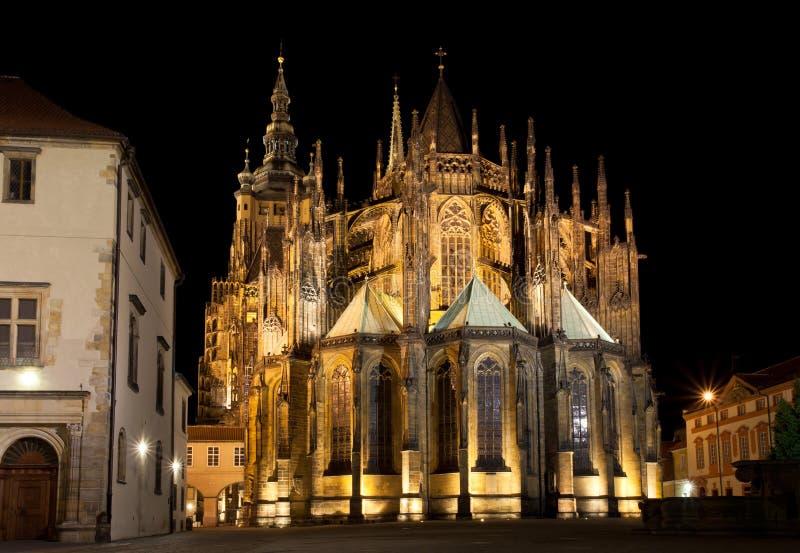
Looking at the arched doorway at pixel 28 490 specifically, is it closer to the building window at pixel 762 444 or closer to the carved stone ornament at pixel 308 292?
the carved stone ornament at pixel 308 292

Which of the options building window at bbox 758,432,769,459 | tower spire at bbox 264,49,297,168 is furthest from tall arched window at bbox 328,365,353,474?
tower spire at bbox 264,49,297,168

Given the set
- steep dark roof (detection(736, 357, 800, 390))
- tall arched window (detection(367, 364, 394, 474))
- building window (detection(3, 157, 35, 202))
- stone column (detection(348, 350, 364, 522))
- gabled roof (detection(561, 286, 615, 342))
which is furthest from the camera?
steep dark roof (detection(736, 357, 800, 390))

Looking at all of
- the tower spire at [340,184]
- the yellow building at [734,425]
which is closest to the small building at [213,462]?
the tower spire at [340,184]

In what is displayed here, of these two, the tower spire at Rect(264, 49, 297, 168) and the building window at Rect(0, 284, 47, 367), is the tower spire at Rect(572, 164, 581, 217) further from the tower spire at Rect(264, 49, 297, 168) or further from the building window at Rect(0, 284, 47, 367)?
the tower spire at Rect(264, 49, 297, 168)

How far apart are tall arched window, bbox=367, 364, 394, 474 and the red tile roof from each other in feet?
76.0

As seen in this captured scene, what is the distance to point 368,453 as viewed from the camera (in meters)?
53.0

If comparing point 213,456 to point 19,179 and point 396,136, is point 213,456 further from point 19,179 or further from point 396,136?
point 19,179

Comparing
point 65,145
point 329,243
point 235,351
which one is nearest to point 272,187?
point 235,351

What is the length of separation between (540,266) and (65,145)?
3255 centimetres

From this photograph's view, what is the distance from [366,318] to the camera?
55781 millimetres

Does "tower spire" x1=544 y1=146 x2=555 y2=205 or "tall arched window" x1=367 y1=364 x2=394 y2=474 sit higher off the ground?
"tower spire" x1=544 y1=146 x2=555 y2=205

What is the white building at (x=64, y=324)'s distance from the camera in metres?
26.2

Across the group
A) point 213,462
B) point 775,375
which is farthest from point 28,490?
point 775,375

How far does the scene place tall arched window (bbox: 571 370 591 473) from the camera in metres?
54.5
